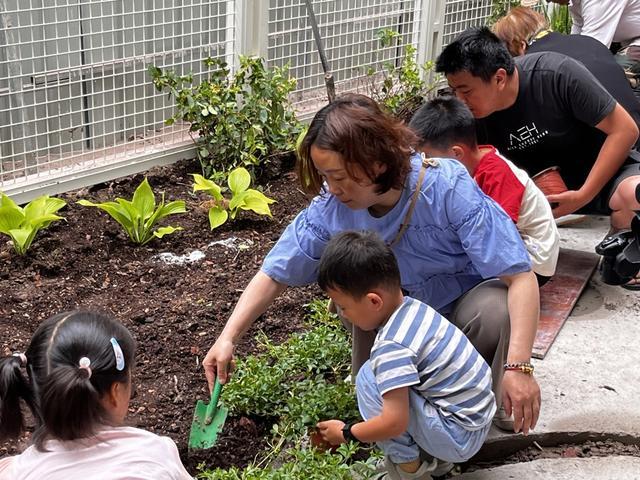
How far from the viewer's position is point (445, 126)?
11.0 feet

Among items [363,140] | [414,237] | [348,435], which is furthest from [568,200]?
[348,435]

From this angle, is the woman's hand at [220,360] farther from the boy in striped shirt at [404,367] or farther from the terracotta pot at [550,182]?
the terracotta pot at [550,182]

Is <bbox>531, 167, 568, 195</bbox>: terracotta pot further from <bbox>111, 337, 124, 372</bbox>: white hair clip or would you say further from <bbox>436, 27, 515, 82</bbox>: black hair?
<bbox>111, 337, 124, 372</bbox>: white hair clip

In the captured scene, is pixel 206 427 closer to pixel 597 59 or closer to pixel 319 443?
pixel 319 443

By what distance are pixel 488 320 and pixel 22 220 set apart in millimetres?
2310

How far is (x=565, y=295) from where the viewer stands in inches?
163

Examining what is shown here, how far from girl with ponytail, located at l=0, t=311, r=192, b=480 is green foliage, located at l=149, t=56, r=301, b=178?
298 centimetres

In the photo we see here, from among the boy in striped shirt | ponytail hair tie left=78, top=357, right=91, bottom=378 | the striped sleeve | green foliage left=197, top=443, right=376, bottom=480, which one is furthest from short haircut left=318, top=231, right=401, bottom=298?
ponytail hair tie left=78, top=357, right=91, bottom=378

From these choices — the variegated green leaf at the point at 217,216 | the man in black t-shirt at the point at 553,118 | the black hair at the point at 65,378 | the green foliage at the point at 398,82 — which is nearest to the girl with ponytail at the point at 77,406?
the black hair at the point at 65,378

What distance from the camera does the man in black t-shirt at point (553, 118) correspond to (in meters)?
3.90

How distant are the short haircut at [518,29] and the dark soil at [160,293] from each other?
4.45ft

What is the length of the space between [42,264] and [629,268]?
2427mm

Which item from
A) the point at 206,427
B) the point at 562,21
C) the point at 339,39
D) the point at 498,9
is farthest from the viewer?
the point at 498,9

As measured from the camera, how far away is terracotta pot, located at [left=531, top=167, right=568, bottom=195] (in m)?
4.23
